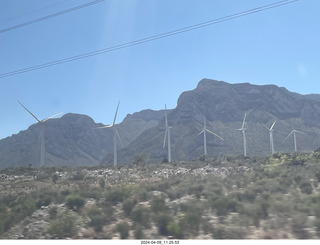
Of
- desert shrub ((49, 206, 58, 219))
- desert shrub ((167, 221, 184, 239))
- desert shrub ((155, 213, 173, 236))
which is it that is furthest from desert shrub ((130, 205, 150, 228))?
desert shrub ((49, 206, 58, 219))

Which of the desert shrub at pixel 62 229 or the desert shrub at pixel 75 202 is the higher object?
the desert shrub at pixel 75 202

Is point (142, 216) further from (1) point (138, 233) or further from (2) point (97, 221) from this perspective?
(1) point (138, 233)

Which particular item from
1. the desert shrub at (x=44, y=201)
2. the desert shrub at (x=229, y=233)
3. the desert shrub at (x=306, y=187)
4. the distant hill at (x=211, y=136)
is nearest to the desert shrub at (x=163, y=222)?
the desert shrub at (x=229, y=233)

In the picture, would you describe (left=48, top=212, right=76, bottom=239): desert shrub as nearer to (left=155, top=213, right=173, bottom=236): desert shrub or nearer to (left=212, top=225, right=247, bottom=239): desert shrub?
(left=155, top=213, right=173, bottom=236): desert shrub

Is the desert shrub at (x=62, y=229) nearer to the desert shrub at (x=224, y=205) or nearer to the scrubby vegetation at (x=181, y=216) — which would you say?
the scrubby vegetation at (x=181, y=216)

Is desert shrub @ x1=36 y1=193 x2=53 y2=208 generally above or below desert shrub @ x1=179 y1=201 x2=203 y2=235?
above

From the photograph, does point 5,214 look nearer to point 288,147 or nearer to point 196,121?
point 288,147
